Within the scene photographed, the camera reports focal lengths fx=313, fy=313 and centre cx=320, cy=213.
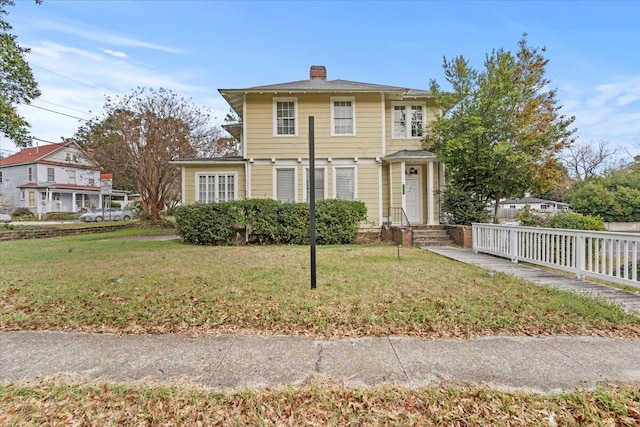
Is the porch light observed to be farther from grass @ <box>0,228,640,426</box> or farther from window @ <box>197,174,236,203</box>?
window @ <box>197,174,236,203</box>

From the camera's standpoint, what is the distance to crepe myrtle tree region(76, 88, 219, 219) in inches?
741

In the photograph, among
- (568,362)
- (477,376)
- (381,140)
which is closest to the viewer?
(477,376)

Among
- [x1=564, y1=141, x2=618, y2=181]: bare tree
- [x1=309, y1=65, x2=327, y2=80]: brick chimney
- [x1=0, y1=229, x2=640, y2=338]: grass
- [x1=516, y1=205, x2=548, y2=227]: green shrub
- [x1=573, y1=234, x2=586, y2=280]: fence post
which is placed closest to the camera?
[x1=0, y1=229, x2=640, y2=338]: grass

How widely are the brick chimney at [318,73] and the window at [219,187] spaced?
614 centimetres

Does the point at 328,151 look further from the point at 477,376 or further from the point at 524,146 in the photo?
the point at 477,376

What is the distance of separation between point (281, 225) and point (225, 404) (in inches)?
356

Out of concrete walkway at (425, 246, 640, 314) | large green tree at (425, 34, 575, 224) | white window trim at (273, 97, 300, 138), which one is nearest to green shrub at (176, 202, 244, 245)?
white window trim at (273, 97, 300, 138)

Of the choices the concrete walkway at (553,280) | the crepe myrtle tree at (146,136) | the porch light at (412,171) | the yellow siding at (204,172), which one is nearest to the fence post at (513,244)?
the concrete walkway at (553,280)

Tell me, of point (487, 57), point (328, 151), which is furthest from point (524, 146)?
point (328, 151)

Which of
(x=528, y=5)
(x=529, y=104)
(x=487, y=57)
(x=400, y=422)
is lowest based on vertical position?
(x=400, y=422)

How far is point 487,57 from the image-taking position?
11.4 m

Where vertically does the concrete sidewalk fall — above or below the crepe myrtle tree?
below

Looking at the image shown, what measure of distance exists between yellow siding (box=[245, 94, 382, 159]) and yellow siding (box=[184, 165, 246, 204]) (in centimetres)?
101

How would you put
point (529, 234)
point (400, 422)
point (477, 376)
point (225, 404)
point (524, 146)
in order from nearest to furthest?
point (400, 422) < point (225, 404) < point (477, 376) < point (529, 234) < point (524, 146)
